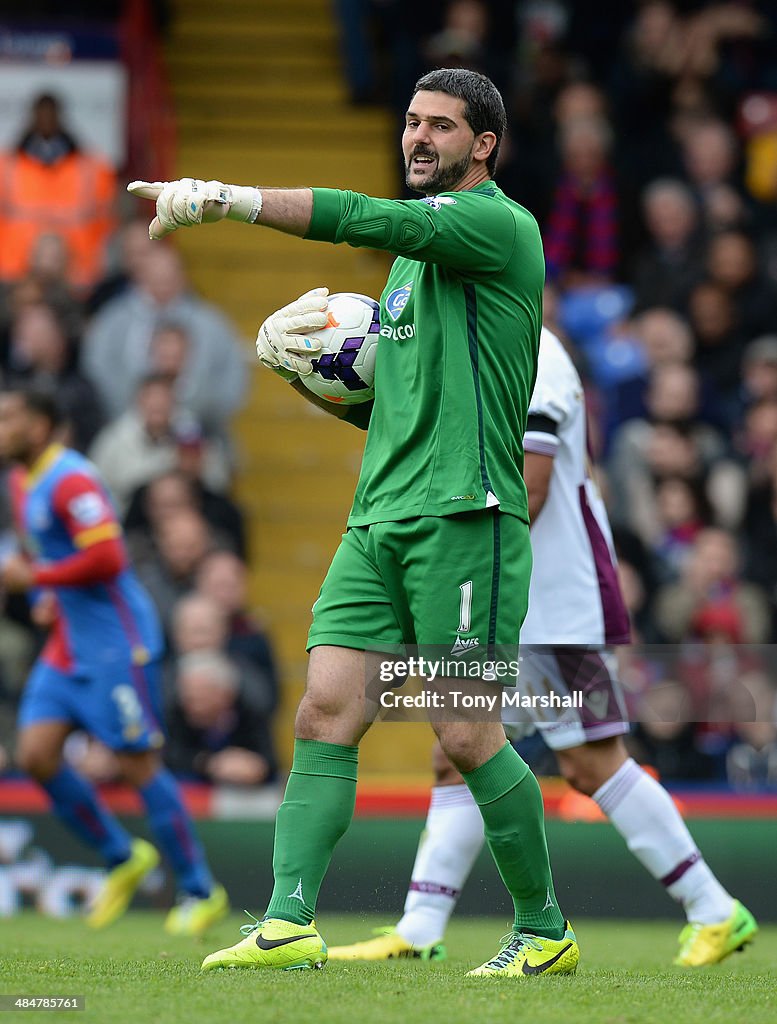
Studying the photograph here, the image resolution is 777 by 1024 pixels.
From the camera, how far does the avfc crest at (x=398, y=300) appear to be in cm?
504

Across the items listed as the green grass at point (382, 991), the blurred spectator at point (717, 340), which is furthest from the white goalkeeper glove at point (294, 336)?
the blurred spectator at point (717, 340)

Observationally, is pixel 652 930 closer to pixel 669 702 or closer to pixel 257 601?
pixel 669 702

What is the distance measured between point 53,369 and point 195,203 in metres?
7.79

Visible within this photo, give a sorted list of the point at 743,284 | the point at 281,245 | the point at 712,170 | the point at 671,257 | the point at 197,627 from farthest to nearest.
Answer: the point at 281,245
the point at 712,170
the point at 671,257
the point at 743,284
the point at 197,627

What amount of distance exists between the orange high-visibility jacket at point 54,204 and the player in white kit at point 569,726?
798cm

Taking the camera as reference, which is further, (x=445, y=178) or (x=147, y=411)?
(x=147, y=411)

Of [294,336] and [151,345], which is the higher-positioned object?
[294,336]

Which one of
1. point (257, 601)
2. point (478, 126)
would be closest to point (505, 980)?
point (478, 126)

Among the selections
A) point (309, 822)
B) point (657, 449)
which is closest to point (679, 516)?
point (657, 449)

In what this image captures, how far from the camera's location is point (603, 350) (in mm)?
12430

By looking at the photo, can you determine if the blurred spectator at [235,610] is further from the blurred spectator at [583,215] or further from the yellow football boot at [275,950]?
the yellow football boot at [275,950]

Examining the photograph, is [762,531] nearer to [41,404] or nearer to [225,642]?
[225,642]

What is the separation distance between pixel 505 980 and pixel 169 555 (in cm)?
630

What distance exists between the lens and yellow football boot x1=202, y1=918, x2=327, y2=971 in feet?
15.6
